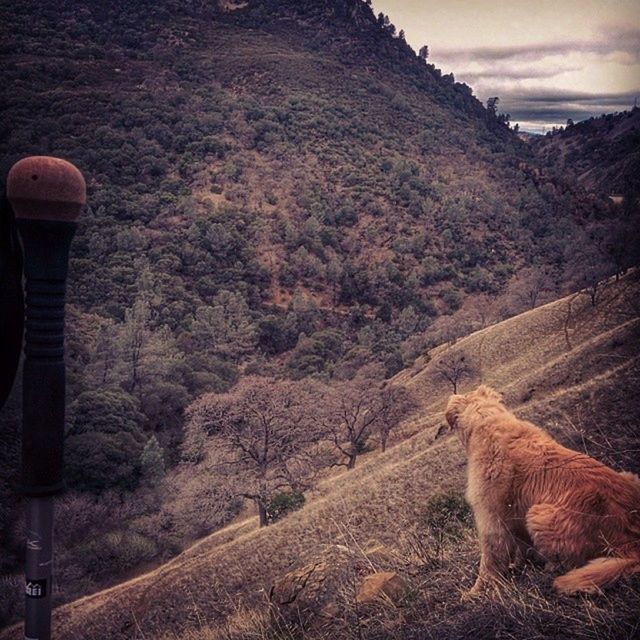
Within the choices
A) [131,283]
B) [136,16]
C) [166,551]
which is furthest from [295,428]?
[136,16]

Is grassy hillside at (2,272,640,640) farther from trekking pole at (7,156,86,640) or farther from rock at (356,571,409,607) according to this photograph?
trekking pole at (7,156,86,640)

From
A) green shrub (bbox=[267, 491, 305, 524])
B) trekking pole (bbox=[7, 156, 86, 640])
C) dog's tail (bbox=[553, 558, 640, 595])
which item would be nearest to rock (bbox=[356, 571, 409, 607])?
dog's tail (bbox=[553, 558, 640, 595])

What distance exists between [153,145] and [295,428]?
99.2 feet

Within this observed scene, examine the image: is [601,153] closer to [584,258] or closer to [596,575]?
[584,258]

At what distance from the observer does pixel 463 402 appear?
109 inches

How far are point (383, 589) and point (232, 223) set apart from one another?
121ft

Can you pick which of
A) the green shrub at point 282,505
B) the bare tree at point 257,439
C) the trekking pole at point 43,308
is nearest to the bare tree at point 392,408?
the bare tree at point 257,439

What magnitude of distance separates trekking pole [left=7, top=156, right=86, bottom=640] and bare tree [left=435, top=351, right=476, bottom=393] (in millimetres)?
22431

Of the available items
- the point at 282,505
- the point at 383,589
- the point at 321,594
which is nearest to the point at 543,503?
the point at 383,589

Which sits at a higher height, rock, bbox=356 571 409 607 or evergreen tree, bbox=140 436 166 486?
rock, bbox=356 571 409 607

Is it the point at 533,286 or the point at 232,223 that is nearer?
the point at 533,286

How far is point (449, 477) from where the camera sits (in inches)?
536

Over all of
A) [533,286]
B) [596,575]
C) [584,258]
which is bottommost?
[533,286]

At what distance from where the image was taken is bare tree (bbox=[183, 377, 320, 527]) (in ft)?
60.8
